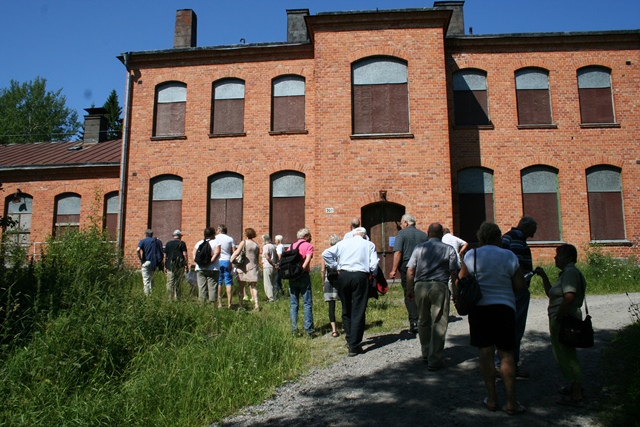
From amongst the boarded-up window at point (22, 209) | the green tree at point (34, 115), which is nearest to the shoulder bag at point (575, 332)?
the boarded-up window at point (22, 209)

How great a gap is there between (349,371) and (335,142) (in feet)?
30.1

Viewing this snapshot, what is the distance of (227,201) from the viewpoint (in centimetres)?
1588

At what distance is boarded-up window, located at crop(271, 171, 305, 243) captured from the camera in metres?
15.4

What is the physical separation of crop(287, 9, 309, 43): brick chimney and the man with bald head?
13616 mm

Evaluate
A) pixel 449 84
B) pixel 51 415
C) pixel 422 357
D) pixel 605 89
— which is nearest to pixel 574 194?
pixel 605 89

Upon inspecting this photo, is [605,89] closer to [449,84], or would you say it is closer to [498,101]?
[498,101]

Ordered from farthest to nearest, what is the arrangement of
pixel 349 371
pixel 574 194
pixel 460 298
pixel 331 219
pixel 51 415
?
pixel 574 194 → pixel 331 219 → pixel 349 371 → pixel 51 415 → pixel 460 298

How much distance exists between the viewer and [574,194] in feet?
49.2

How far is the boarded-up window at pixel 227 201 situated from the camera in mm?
15766

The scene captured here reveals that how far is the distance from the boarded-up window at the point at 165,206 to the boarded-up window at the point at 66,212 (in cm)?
426

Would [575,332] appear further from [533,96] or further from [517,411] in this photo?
[533,96]

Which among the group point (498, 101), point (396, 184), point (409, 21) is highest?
point (409, 21)

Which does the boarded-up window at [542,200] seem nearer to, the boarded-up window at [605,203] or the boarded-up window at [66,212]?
the boarded-up window at [605,203]

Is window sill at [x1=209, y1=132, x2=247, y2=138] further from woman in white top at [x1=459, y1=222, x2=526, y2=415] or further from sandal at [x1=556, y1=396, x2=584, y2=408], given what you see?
sandal at [x1=556, y1=396, x2=584, y2=408]
